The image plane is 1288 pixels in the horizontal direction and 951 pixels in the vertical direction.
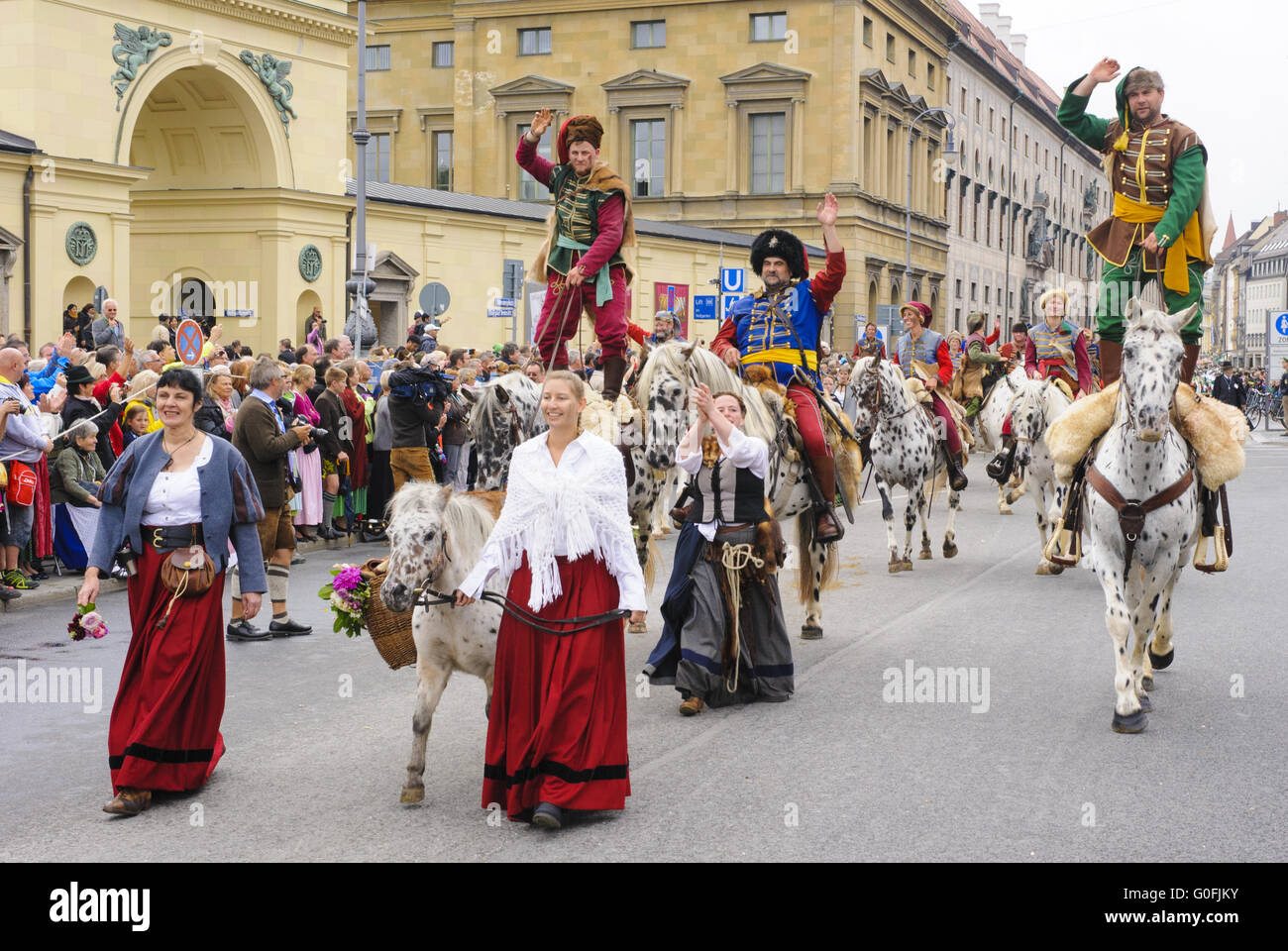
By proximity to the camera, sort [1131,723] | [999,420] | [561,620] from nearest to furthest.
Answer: [561,620], [1131,723], [999,420]

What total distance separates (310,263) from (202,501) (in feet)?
86.0

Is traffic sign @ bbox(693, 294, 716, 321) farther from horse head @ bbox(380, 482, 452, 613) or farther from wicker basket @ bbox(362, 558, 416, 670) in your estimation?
horse head @ bbox(380, 482, 452, 613)

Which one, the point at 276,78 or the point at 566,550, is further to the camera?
the point at 276,78

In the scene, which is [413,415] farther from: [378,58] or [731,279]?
[378,58]

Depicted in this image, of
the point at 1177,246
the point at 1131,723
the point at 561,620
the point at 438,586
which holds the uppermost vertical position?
the point at 1177,246

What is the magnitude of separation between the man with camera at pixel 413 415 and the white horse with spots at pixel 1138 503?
28.7 feet

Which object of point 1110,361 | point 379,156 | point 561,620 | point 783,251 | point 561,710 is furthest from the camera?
point 379,156

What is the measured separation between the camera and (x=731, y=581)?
8547 millimetres

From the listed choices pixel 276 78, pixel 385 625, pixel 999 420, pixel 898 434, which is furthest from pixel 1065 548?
pixel 276 78

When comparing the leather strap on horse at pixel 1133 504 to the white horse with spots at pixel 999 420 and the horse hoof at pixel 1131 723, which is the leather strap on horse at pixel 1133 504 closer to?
the horse hoof at pixel 1131 723

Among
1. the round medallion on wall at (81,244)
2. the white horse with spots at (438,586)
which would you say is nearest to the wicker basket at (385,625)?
the white horse with spots at (438,586)

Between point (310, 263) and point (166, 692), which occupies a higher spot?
point (310, 263)

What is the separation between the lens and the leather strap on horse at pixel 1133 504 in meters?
7.81

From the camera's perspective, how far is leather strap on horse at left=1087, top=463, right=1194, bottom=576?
7.81 m
